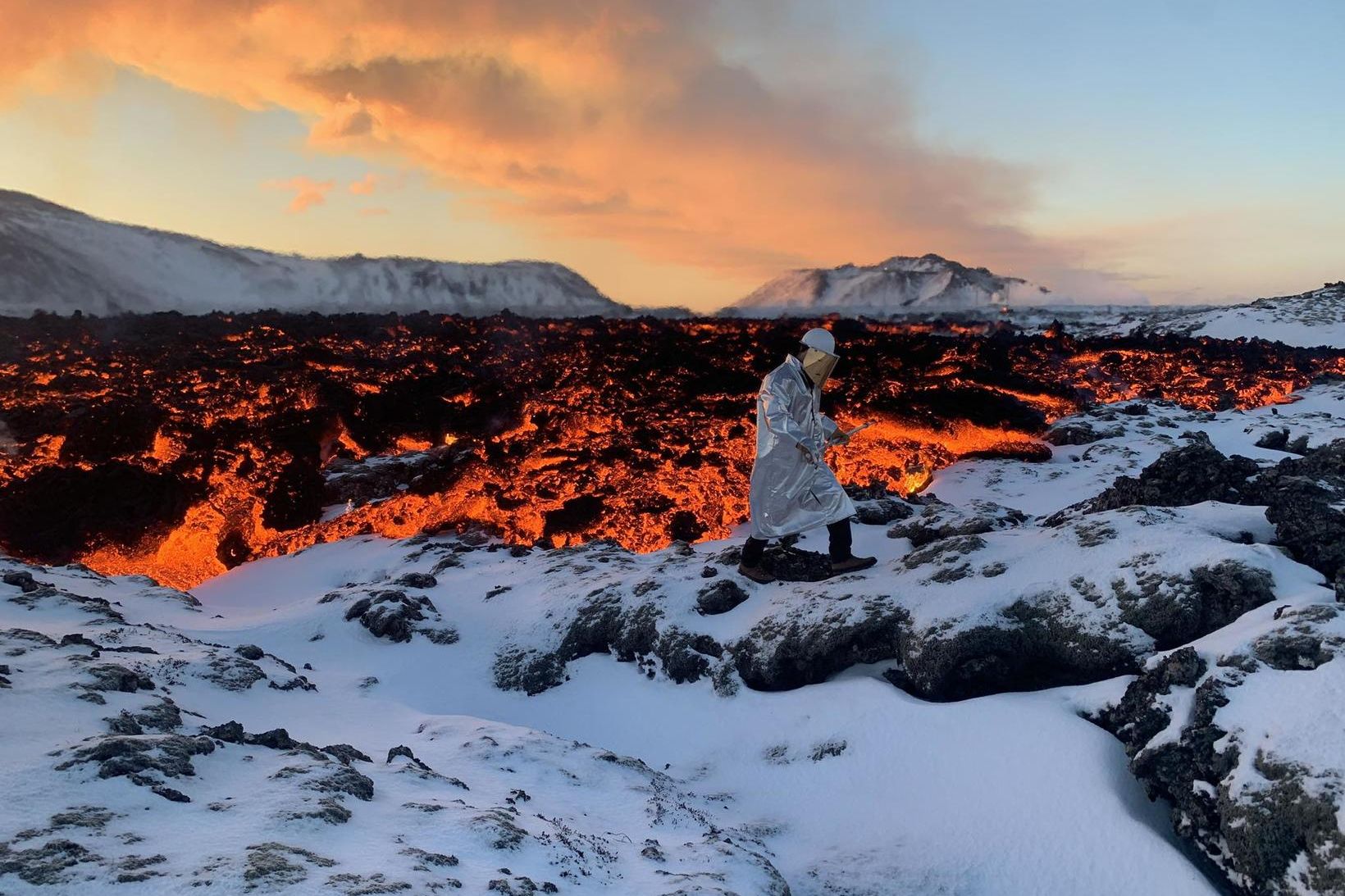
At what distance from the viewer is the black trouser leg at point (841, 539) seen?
706 centimetres

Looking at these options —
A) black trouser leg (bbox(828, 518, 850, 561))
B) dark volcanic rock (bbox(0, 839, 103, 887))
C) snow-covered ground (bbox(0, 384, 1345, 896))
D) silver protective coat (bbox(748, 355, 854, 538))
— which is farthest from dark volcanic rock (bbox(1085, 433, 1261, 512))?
dark volcanic rock (bbox(0, 839, 103, 887))

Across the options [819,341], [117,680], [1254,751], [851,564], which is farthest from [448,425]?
[1254,751]

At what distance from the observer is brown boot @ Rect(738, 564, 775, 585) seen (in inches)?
284

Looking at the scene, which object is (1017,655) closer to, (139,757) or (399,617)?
(139,757)

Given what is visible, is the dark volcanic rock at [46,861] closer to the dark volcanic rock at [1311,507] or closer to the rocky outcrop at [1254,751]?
the rocky outcrop at [1254,751]

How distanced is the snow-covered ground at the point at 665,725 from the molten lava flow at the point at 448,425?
4667 millimetres

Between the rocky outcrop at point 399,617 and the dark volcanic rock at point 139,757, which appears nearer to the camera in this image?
the dark volcanic rock at point 139,757

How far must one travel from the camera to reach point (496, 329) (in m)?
24.9

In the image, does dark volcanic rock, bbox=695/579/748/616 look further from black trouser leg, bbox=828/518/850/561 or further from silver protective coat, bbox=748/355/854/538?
black trouser leg, bbox=828/518/850/561

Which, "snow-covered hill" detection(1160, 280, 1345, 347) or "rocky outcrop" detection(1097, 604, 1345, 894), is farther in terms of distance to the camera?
"snow-covered hill" detection(1160, 280, 1345, 347)

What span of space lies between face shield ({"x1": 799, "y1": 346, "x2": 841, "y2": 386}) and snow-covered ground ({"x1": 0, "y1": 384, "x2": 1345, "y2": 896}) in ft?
6.08

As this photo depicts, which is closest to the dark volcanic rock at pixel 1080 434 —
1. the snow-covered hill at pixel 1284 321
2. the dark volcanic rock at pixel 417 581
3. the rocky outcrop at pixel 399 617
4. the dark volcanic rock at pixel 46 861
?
the dark volcanic rock at pixel 417 581

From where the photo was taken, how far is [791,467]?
710 cm

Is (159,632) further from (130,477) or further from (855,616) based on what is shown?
(130,477)
